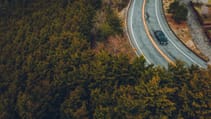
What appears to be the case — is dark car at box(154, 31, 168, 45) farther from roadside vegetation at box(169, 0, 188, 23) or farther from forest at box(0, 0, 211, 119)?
forest at box(0, 0, 211, 119)

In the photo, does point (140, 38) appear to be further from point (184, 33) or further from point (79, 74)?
point (79, 74)

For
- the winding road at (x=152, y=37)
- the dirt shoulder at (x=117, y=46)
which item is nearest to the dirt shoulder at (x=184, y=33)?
the winding road at (x=152, y=37)

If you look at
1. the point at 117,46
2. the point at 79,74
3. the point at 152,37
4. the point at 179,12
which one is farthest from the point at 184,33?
the point at 79,74

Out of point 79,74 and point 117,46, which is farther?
point 117,46

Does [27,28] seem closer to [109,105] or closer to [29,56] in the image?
[29,56]

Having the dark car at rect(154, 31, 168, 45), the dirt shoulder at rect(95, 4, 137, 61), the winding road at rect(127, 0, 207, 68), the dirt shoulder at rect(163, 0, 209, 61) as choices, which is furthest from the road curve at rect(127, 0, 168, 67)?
the dirt shoulder at rect(163, 0, 209, 61)

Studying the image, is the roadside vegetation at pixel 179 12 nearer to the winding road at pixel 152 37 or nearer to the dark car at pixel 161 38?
the winding road at pixel 152 37
